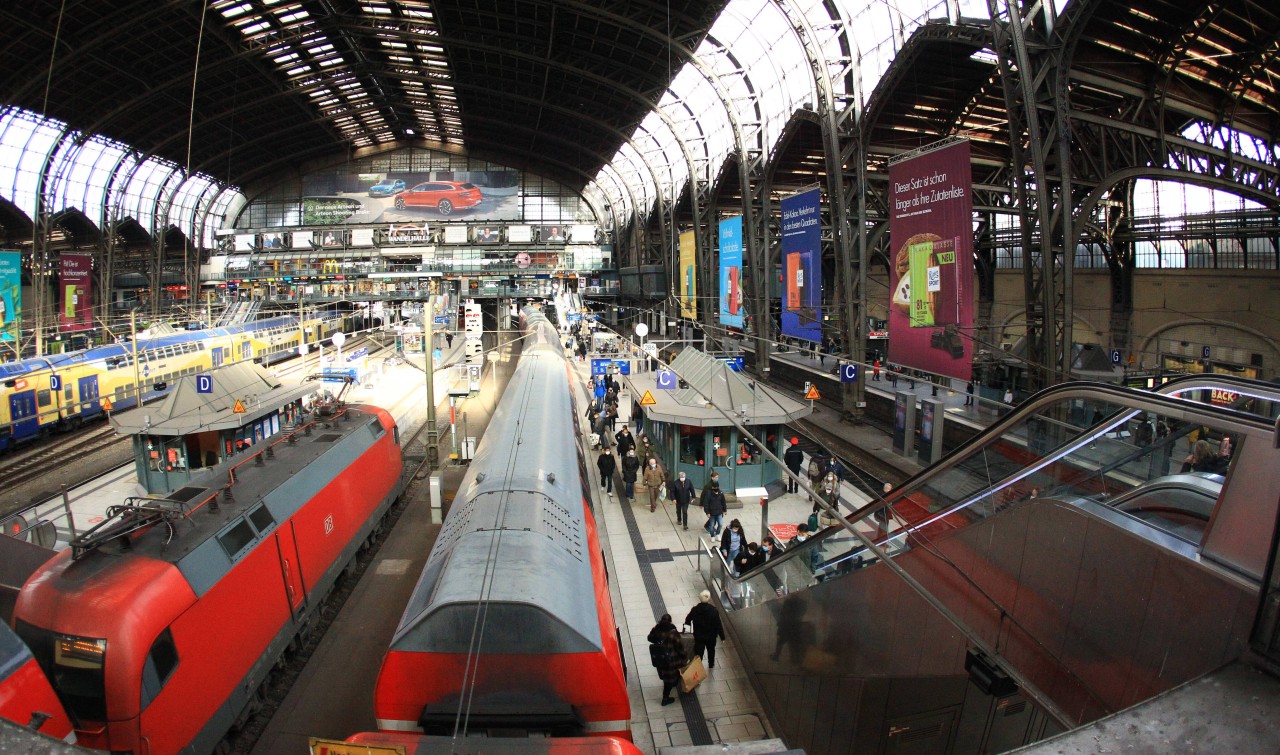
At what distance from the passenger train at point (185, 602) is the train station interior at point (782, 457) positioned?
6 centimetres

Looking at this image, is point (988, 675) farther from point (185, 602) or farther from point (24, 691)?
point (185, 602)

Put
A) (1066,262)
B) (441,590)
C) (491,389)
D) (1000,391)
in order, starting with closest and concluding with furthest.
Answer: (441,590) → (1066,262) → (1000,391) → (491,389)

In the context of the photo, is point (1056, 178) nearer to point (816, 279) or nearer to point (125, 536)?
point (816, 279)

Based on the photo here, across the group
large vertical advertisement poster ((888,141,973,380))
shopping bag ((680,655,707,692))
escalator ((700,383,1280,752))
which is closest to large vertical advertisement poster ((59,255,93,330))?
large vertical advertisement poster ((888,141,973,380))

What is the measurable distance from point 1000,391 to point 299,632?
22033mm

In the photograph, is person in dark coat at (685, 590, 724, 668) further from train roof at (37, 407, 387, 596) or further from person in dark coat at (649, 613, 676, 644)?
train roof at (37, 407, 387, 596)

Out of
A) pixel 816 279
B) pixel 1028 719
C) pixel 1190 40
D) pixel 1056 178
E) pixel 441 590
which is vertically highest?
pixel 1190 40

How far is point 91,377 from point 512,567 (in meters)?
29.4

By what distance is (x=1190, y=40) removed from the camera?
19.1m

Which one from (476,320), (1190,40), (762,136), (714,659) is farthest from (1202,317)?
(476,320)

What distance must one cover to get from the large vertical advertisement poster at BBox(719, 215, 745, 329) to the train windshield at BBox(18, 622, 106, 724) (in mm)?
26762

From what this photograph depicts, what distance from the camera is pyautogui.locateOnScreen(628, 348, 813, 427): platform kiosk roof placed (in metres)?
16.2

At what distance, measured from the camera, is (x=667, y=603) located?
1203 centimetres

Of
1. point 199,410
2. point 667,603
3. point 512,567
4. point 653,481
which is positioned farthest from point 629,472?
point 512,567
